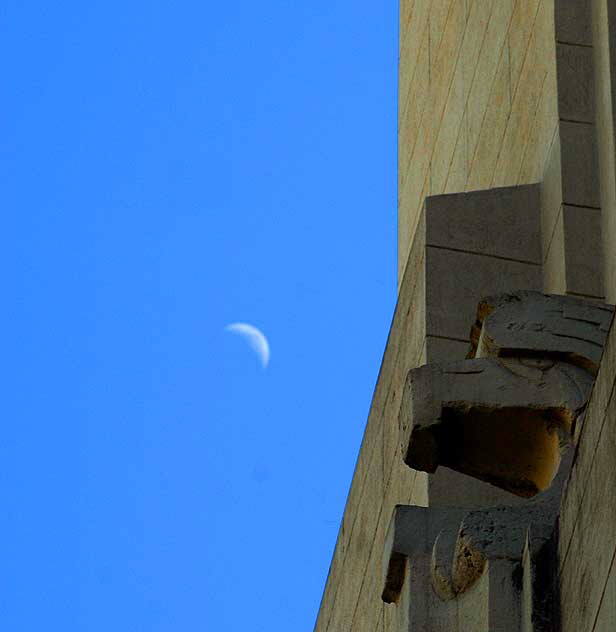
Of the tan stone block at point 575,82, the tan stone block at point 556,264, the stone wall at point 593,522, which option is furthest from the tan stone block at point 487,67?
the stone wall at point 593,522

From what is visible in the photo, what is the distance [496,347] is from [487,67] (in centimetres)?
528

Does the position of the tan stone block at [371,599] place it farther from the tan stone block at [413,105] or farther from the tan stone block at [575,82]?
the tan stone block at [413,105]

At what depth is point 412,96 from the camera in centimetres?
1688

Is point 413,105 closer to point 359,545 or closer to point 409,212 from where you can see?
point 409,212

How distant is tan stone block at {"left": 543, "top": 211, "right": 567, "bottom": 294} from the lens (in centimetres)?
1075

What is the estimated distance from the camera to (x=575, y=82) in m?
11.4

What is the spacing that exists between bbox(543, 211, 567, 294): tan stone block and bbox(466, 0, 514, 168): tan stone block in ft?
6.40

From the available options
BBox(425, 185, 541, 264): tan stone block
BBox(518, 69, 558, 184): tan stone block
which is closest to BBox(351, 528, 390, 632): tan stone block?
BBox(425, 185, 541, 264): tan stone block

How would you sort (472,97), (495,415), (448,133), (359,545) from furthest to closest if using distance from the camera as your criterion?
(448,133)
(472,97)
(359,545)
(495,415)

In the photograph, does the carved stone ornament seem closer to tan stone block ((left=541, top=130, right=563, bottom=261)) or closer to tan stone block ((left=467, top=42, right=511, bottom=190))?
tan stone block ((left=541, top=130, right=563, bottom=261))

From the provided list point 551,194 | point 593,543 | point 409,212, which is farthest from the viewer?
point 409,212

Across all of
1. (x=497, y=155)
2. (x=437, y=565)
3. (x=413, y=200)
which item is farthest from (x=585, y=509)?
(x=413, y=200)

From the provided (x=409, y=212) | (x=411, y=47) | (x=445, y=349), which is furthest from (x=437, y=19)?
(x=445, y=349)

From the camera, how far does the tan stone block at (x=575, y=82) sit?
11266mm
